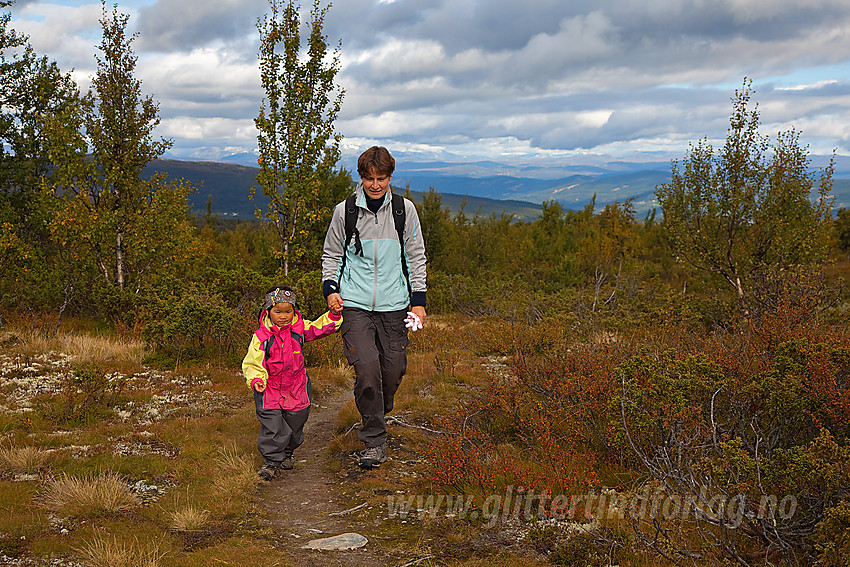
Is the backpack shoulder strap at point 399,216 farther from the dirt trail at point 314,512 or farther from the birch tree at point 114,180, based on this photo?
the birch tree at point 114,180

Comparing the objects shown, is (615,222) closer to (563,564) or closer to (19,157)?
(19,157)

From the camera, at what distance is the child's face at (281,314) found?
5223 mm

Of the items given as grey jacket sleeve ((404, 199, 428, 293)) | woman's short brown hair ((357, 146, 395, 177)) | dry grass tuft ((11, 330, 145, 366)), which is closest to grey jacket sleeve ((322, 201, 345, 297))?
woman's short brown hair ((357, 146, 395, 177))

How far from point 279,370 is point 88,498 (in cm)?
174

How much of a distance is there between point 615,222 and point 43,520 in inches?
1338

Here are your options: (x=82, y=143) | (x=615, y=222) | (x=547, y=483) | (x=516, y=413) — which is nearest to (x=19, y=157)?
(x=82, y=143)

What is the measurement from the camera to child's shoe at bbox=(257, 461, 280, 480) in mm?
5199

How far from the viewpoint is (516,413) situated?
19.4 ft

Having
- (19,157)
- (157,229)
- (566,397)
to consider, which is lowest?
(566,397)

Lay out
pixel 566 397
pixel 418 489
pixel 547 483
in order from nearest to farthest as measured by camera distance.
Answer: pixel 547 483
pixel 418 489
pixel 566 397

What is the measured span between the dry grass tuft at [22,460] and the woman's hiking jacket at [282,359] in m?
1.89

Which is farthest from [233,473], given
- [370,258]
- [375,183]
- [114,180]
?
[114,180]

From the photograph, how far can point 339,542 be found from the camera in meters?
3.92

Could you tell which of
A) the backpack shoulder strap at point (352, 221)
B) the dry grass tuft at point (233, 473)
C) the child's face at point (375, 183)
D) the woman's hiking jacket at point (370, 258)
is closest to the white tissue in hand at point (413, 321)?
the woman's hiking jacket at point (370, 258)
